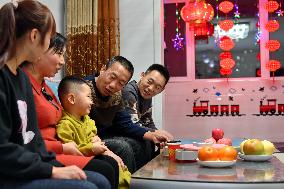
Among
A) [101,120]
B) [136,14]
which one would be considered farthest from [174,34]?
[101,120]

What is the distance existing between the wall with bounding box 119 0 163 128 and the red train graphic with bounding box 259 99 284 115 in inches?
113

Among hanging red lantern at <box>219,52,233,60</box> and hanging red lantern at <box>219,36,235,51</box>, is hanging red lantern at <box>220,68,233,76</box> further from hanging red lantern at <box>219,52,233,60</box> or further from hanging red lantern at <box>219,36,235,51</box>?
hanging red lantern at <box>219,36,235,51</box>

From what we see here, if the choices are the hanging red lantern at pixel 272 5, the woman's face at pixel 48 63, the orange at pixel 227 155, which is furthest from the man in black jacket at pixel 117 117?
the hanging red lantern at pixel 272 5

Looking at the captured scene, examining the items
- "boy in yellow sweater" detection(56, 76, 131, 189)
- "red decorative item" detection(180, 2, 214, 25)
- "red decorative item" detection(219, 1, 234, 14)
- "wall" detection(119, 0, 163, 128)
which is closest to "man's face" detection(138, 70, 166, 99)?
"boy in yellow sweater" detection(56, 76, 131, 189)

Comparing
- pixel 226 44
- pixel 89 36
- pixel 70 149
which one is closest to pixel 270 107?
pixel 226 44

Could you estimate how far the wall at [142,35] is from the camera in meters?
4.98

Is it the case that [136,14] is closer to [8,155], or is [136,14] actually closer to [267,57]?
[267,57]

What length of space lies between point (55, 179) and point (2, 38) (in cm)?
49

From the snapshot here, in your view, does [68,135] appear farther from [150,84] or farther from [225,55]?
[225,55]

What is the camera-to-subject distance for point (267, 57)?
7.32 metres

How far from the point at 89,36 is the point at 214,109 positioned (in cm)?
321

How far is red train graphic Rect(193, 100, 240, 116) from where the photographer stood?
23.9 ft

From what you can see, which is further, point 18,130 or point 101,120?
point 101,120

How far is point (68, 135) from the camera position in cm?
204
